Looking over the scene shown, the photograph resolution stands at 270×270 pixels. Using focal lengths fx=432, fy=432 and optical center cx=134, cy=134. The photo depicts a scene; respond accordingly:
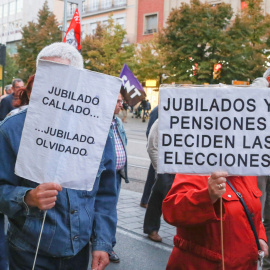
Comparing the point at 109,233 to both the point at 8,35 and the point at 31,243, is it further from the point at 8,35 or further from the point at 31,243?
the point at 8,35

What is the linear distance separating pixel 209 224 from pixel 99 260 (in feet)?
2.08

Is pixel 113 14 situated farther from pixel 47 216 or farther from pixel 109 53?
pixel 47 216

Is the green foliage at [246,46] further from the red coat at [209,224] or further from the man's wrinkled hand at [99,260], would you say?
the man's wrinkled hand at [99,260]

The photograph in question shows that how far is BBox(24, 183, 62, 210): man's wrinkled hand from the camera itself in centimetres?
202

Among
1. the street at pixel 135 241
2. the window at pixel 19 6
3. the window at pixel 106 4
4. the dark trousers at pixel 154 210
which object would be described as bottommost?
the street at pixel 135 241

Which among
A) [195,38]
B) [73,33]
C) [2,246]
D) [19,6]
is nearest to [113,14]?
[195,38]

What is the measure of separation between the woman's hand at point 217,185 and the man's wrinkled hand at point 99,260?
27.6 inches

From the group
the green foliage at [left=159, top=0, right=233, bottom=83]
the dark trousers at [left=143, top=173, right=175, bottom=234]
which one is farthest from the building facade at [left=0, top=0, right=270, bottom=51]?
the dark trousers at [left=143, top=173, right=175, bottom=234]

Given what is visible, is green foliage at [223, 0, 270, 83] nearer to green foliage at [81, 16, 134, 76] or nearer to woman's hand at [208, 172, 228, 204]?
green foliage at [81, 16, 134, 76]

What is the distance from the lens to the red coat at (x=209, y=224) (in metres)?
2.19

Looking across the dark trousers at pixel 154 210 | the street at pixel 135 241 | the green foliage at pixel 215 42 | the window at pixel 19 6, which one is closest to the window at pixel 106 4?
the green foliage at pixel 215 42

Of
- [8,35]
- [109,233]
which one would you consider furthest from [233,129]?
[8,35]

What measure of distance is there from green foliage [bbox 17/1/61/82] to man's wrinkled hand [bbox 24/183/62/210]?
39.3 m

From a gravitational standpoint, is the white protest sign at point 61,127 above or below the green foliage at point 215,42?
below
